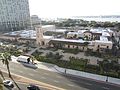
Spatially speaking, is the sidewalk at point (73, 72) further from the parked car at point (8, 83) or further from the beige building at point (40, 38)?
the beige building at point (40, 38)

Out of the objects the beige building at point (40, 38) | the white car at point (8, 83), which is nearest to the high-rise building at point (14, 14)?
the beige building at point (40, 38)

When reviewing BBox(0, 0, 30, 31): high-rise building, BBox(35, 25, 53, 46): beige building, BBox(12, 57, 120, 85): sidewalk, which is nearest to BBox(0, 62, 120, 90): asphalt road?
BBox(12, 57, 120, 85): sidewalk

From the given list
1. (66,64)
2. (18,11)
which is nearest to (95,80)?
(66,64)

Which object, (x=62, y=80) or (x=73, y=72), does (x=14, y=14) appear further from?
(x=62, y=80)

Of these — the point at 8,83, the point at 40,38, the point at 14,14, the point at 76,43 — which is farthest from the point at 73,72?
the point at 14,14

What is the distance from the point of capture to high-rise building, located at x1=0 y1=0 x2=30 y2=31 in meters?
116

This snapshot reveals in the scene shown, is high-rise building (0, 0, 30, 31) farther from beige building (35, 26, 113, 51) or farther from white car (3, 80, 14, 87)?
white car (3, 80, 14, 87)

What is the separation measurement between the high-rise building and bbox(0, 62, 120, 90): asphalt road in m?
78.6

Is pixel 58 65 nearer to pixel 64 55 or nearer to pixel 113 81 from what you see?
pixel 64 55

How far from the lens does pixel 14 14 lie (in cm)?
12269

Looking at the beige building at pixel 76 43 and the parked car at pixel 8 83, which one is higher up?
the beige building at pixel 76 43

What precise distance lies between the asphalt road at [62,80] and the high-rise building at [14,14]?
78.6 m

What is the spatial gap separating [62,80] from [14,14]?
9862 centimetres

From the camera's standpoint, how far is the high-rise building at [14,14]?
380ft
